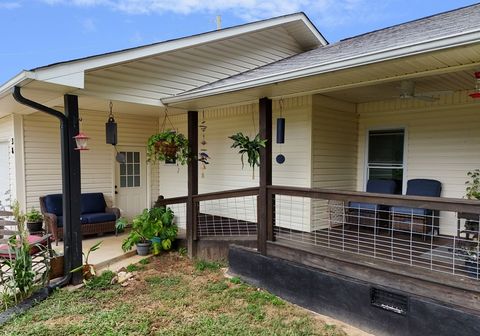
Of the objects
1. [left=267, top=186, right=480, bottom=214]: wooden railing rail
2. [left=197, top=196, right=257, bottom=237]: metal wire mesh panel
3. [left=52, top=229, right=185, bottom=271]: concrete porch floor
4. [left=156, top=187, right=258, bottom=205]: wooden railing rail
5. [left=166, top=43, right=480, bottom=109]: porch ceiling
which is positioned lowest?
[left=52, top=229, right=185, bottom=271]: concrete porch floor

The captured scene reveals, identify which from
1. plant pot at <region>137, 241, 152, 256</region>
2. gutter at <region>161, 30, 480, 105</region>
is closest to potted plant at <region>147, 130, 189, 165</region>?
gutter at <region>161, 30, 480, 105</region>

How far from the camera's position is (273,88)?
4.25 metres

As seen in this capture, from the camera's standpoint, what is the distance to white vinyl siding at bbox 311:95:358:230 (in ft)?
18.1

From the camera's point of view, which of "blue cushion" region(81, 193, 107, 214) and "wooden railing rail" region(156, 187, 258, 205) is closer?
"wooden railing rail" region(156, 187, 258, 205)

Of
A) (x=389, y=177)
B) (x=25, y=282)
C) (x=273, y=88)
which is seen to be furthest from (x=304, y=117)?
(x=25, y=282)

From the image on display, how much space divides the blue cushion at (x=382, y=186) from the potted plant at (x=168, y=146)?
323 cm

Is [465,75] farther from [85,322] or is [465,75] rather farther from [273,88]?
[85,322]

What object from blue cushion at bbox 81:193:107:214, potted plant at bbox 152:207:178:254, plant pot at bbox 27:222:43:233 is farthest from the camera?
blue cushion at bbox 81:193:107:214

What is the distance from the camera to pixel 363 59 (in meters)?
3.19

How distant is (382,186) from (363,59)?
312 cm

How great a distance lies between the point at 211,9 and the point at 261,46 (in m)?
23.0

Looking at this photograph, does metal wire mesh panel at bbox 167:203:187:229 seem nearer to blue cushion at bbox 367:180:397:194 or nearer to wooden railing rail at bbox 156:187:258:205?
wooden railing rail at bbox 156:187:258:205

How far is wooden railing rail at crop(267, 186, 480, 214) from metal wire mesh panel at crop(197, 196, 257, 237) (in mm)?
1804

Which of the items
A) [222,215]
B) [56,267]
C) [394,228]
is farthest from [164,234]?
[394,228]
